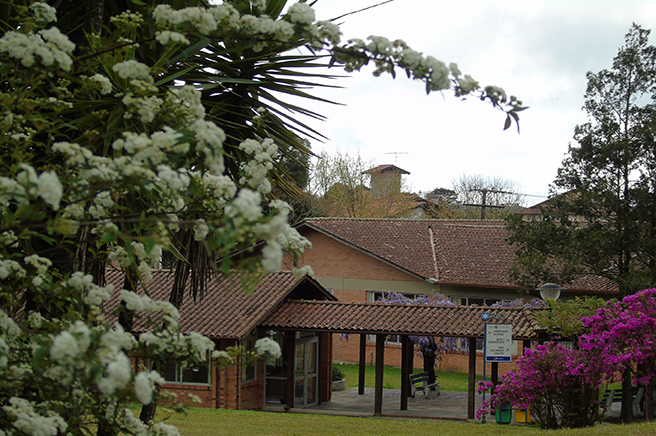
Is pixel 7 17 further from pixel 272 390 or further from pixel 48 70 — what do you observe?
pixel 272 390

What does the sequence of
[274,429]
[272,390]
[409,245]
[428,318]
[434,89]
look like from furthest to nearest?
1. [409,245]
2. [272,390]
3. [428,318]
4. [274,429]
5. [434,89]

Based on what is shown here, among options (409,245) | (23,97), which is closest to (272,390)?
(409,245)

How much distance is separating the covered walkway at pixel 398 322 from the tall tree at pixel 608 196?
4.65m

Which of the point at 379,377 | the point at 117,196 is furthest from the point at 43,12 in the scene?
the point at 379,377

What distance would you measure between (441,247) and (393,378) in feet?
20.0

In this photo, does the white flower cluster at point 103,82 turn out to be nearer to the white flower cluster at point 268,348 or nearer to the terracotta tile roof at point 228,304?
the white flower cluster at point 268,348

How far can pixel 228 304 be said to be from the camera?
58.7 feet

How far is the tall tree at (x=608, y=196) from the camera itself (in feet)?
65.3

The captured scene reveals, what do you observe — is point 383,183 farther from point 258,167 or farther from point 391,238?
point 258,167

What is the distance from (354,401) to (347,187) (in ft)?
87.4

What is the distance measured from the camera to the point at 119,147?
2.83 meters

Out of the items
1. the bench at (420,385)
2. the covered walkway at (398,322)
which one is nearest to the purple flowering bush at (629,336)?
the covered walkway at (398,322)

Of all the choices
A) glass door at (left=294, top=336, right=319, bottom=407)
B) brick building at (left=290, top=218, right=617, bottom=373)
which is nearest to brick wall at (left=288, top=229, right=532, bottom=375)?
brick building at (left=290, top=218, right=617, bottom=373)

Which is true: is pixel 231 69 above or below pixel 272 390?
above
